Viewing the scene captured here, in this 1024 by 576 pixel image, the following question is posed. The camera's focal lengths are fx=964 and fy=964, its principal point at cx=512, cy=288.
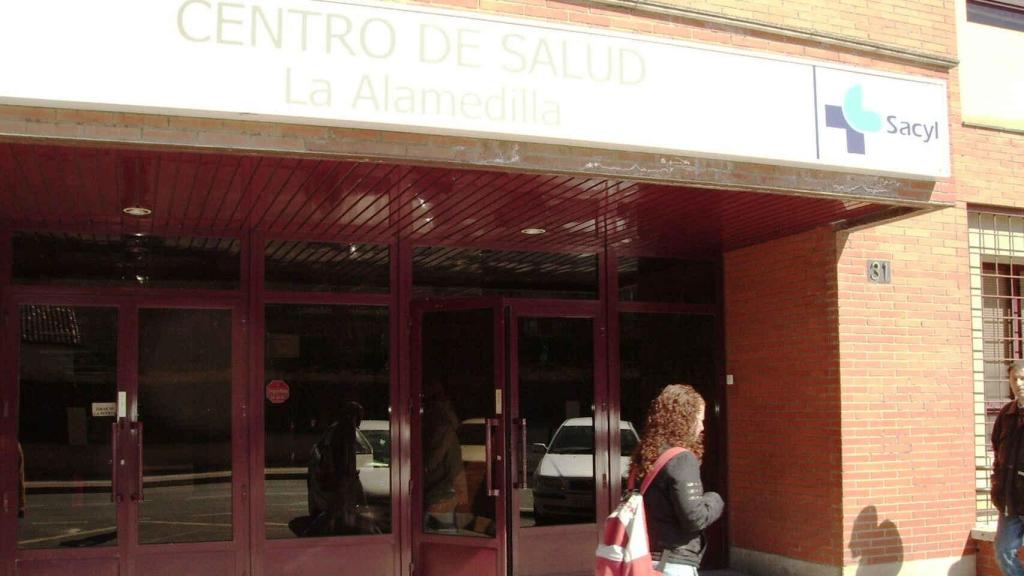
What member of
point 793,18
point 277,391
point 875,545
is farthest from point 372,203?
point 875,545

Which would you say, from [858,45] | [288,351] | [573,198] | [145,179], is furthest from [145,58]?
[858,45]

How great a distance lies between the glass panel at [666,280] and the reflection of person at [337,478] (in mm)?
2754

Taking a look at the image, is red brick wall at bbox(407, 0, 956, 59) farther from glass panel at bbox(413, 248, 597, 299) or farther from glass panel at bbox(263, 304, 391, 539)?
glass panel at bbox(263, 304, 391, 539)

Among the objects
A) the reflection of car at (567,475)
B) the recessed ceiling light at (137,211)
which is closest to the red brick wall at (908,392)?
the reflection of car at (567,475)

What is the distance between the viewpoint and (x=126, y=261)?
24.7ft

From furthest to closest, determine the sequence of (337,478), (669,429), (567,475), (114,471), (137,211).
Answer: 1. (567,475)
2. (337,478)
3. (114,471)
4. (137,211)
5. (669,429)

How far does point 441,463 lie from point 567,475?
46.7 inches

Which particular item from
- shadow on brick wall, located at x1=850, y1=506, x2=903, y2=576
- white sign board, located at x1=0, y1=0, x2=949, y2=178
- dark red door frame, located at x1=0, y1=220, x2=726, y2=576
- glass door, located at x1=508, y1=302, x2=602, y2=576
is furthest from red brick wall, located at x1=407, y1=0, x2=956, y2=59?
shadow on brick wall, located at x1=850, y1=506, x2=903, y2=576

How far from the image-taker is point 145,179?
5898 mm

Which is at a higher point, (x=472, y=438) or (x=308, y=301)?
(x=308, y=301)

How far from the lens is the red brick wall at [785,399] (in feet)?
25.4

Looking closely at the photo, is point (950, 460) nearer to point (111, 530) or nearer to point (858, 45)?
point (858, 45)

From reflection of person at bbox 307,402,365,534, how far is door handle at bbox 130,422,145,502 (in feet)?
4.18

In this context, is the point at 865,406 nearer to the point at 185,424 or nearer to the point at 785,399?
the point at 785,399
